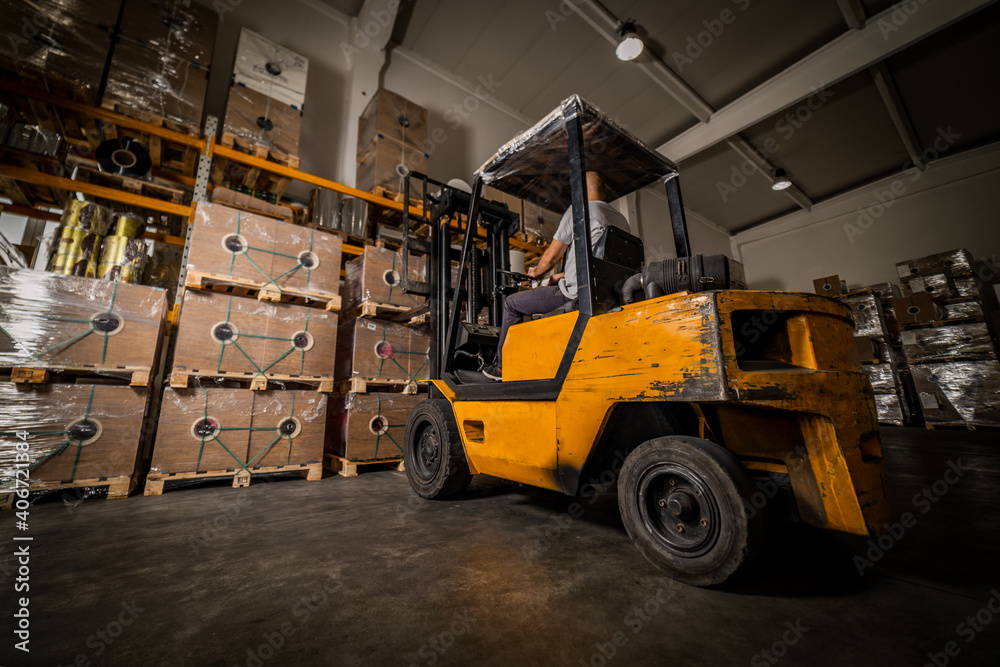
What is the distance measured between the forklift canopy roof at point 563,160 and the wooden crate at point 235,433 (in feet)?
9.80

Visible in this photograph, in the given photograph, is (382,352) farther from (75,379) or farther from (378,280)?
(75,379)

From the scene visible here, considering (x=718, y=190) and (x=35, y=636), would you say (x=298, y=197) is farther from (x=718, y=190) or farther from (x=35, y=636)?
(x=718, y=190)

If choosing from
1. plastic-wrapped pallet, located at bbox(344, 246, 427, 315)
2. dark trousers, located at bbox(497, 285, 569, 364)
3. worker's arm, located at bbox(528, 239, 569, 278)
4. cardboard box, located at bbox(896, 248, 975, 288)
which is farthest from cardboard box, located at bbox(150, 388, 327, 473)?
cardboard box, located at bbox(896, 248, 975, 288)

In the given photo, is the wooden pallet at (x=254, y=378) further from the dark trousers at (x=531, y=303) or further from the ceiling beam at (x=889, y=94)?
the ceiling beam at (x=889, y=94)

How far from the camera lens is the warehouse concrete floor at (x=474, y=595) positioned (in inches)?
46.5

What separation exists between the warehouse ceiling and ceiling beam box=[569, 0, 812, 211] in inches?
1.1

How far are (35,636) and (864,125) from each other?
47.0 ft

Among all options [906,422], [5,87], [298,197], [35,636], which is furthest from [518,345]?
[906,422]

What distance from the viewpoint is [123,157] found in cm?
419

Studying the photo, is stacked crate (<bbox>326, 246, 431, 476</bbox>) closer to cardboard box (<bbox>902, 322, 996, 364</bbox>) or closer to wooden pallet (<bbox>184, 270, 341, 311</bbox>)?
wooden pallet (<bbox>184, 270, 341, 311</bbox>)

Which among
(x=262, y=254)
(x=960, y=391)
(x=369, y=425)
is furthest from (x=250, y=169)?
(x=960, y=391)

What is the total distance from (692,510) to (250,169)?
5751mm

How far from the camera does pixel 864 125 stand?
30.6ft

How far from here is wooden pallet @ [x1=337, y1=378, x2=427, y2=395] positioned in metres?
4.32
